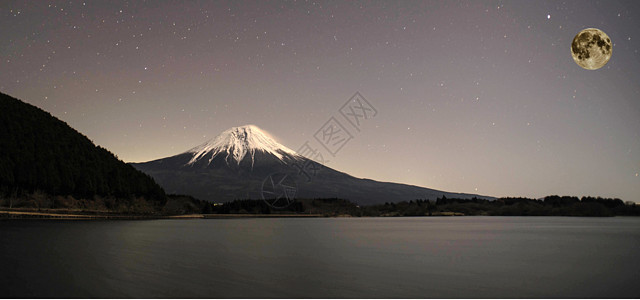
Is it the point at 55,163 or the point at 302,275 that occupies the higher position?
the point at 55,163

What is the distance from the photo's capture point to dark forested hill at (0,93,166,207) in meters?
112

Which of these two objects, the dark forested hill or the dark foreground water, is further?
the dark forested hill

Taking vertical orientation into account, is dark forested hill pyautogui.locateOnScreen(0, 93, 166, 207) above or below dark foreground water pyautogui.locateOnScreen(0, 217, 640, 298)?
above

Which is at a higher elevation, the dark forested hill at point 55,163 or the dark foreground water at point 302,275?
the dark forested hill at point 55,163

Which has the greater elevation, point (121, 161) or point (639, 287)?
point (121, 161)

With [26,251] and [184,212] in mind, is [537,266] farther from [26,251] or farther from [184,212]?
[184,212]

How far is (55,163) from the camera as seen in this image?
411ft

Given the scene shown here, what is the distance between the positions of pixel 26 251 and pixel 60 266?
351 inches

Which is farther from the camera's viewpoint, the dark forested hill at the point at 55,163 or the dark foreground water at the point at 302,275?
the dark forested hill at the point at 55,163

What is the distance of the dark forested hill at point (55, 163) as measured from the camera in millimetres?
112125

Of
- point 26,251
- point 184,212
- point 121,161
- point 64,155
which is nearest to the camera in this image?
point 26,251

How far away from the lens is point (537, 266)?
28438 mm

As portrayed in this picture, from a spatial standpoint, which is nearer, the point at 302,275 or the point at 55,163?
the point at 302,275

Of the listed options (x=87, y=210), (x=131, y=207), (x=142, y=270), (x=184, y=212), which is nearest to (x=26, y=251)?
(x=142, y=270)
